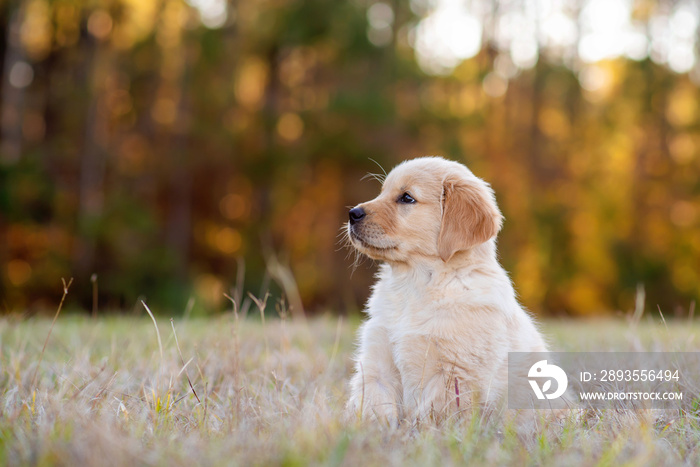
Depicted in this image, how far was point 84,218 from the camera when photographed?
1448 cm

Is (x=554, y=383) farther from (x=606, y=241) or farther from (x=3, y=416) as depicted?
(x=606, y=241)

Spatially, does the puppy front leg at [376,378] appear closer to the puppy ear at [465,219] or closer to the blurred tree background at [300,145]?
the puppy ear at [465,219]

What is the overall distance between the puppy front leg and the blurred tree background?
11128 mm

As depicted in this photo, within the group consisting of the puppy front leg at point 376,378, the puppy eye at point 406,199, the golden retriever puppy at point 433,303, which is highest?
the puppy eye at point 406,199

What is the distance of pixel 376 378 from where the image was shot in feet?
9.49

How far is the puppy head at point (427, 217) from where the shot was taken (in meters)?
3.17

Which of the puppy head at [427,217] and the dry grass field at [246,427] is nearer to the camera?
the dry grass field at [246,427]

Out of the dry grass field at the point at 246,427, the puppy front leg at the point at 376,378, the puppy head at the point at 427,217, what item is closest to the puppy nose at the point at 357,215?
the puppy head at the point at 427,217

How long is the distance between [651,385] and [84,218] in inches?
545

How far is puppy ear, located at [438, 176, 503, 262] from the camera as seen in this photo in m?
3.13

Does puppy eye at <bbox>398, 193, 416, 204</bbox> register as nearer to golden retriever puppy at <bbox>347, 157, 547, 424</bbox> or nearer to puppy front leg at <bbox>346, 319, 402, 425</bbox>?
golden retriever puppy at <bbox>347, 157, 547, 424</bbox>

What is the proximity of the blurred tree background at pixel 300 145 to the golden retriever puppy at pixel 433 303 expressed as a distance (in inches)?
427

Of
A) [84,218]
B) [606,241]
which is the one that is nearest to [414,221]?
[84,218]

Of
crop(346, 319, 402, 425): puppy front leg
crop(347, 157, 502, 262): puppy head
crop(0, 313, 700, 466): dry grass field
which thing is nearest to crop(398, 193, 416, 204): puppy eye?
crop(347, 157, 502, 262): puppy head
